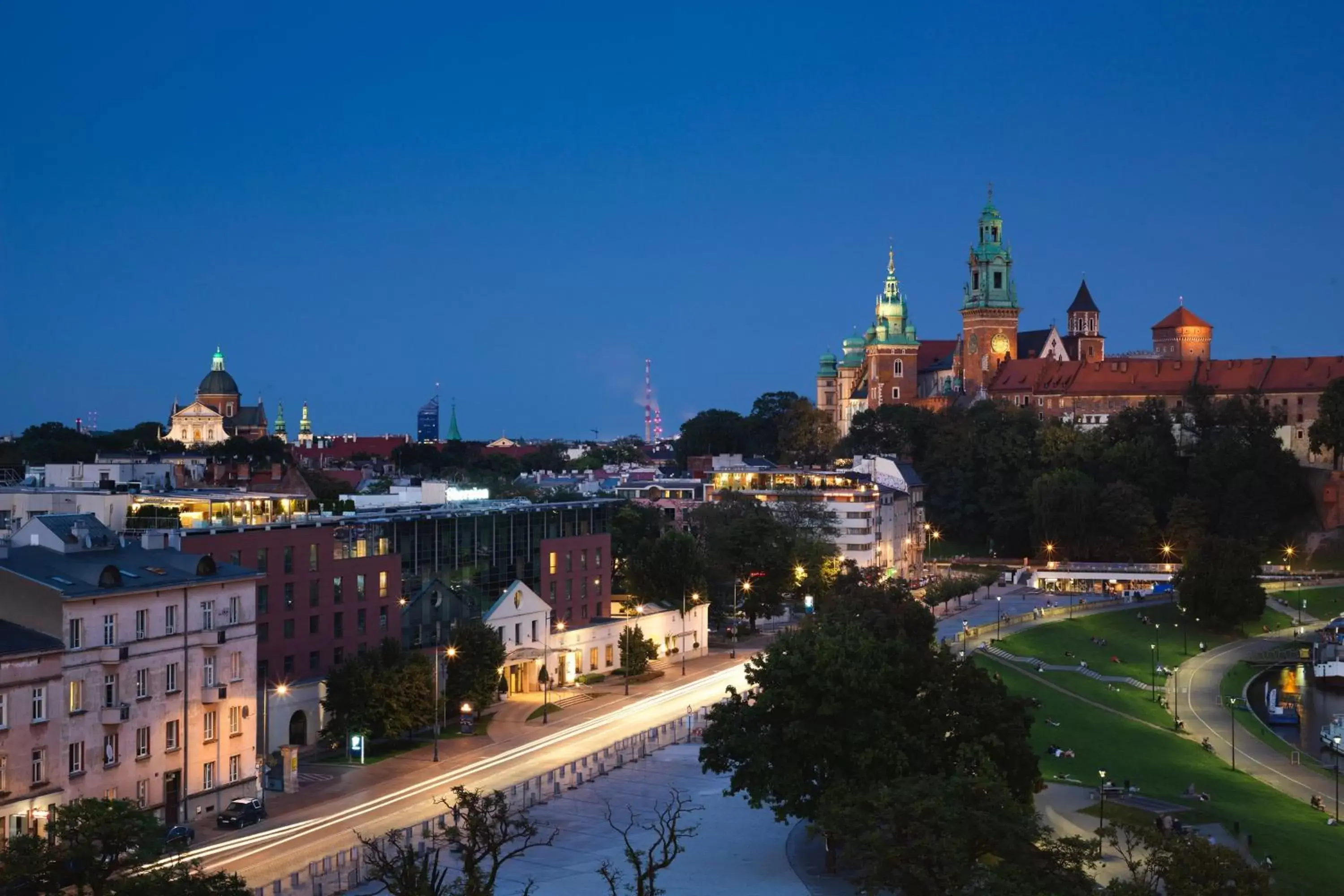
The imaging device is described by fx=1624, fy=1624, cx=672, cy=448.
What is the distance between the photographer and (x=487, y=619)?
75.8 meters

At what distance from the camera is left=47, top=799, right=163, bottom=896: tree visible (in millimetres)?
36406

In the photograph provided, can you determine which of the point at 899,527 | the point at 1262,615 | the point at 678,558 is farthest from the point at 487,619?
the point at 899,527

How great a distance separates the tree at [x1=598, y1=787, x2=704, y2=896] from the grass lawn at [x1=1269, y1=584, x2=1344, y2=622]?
73.0 metres

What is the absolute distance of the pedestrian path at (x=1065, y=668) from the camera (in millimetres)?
92125

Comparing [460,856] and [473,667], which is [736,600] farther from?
[460,856]

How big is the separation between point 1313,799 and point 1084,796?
1066cm

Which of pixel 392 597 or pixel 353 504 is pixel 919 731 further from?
pixel 353 504

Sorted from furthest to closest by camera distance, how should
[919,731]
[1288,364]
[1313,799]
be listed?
[1288,364]
[1313,799]
[919,731]

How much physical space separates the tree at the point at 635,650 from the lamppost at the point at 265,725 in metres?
23.9

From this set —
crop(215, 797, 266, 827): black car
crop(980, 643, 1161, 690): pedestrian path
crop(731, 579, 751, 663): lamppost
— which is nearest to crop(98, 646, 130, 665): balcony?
crop(215, 797, 266, 827): black car


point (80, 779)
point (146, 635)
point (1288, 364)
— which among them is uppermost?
point (1288, 364)

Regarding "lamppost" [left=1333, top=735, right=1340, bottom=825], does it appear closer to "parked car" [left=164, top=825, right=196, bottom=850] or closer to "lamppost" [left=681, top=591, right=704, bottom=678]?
"lamppost" [left=681, top=591, right=704, bottom=678]

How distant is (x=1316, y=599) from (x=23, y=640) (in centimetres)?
9688

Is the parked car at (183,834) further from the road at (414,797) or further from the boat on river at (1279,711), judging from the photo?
the boat on river at (1279,711)
